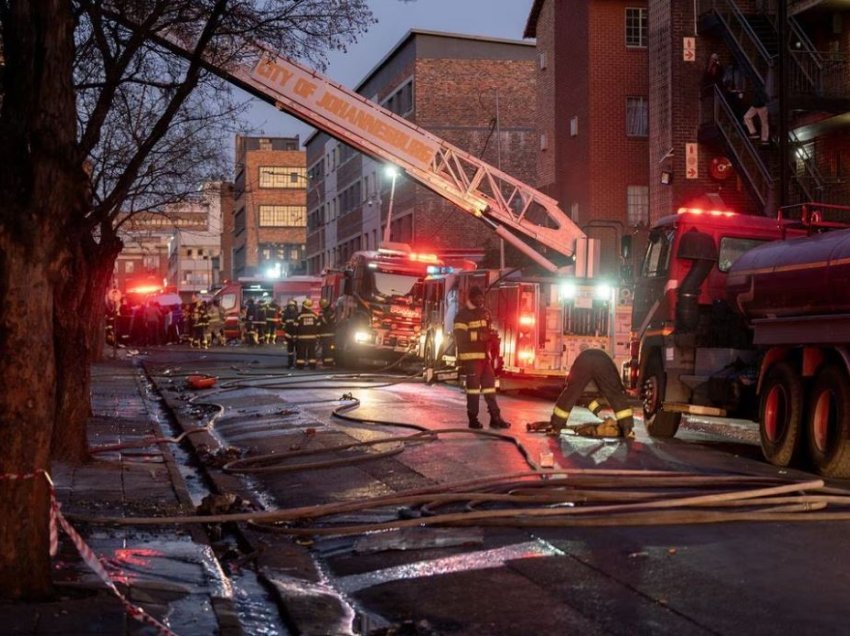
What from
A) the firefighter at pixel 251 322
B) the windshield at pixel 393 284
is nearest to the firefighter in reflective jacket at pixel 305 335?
the windshield at pixel 393 284

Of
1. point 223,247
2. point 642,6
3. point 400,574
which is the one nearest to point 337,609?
point 400,574

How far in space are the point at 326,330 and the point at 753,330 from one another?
19.6 metres

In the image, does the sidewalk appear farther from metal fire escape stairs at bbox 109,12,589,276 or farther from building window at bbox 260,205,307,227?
building window at bbox 260,205,307,227

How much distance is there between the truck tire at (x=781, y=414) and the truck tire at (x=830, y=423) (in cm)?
18

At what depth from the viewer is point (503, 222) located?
2648 cm

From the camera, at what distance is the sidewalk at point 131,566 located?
6.11m

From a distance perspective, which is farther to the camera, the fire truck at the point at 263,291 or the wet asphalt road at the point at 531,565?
the fire truck at the point at 263,291

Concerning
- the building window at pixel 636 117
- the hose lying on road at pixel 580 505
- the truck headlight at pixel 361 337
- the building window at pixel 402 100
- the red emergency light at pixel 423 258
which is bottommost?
the hose lying on road at pixel 580 505

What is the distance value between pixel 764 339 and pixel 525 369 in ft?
33.2

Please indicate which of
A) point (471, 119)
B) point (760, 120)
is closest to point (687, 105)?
point (760, 120)

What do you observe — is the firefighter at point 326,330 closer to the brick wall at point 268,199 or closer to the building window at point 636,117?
the building window at point 636,117

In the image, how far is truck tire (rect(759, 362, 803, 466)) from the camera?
41.9 ft

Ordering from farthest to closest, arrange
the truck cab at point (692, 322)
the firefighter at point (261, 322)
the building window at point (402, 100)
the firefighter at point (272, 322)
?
the building window at point (402, 100), the firefighter at point (261, 322), the firefighter at point (272, 322), the truck cab at point (692, 322)

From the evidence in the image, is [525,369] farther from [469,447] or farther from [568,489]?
Answer: [568,489]
